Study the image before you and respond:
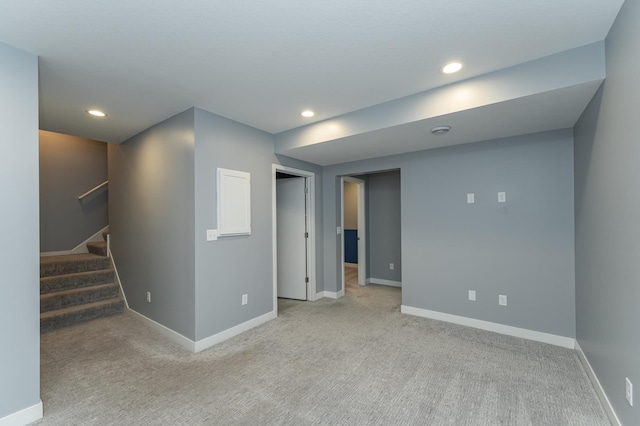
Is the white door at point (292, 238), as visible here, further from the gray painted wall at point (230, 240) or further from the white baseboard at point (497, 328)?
the white baseboard at point (497, 328)

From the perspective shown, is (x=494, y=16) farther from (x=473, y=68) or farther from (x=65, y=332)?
(x=65, y=332)

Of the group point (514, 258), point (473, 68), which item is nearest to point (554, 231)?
point (514, 258)

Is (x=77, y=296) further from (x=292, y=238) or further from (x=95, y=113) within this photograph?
(x=292, y=238)

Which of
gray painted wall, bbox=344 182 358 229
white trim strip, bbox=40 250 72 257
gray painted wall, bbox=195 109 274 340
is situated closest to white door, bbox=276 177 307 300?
gray painted wall, bbox=195 109 274 340

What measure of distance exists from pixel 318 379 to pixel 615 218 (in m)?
2.31

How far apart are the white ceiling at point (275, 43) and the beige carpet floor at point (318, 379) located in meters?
2.43

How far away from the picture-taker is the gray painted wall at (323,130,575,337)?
2.86 m

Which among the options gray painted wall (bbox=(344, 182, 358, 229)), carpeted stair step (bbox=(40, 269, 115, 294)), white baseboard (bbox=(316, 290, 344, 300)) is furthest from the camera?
gray painted wall (bbox=(344, 182, 358, 229))

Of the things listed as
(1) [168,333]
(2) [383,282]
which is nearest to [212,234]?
Answer: (1) [168,333]

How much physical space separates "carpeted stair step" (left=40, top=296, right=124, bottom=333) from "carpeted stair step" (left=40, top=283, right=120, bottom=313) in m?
0.09

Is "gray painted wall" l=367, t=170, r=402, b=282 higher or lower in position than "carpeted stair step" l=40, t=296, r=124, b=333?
higher

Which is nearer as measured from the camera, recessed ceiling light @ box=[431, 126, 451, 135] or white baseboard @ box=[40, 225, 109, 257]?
recessed ceiling light @ box=[431, 126, 451, 135]

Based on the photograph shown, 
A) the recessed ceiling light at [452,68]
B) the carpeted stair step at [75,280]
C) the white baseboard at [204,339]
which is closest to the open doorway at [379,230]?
the white baseboard at [204,339]

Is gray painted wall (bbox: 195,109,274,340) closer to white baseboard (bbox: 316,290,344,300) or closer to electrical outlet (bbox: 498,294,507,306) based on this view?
white baseboard (bbox: 316,290,344,300)
